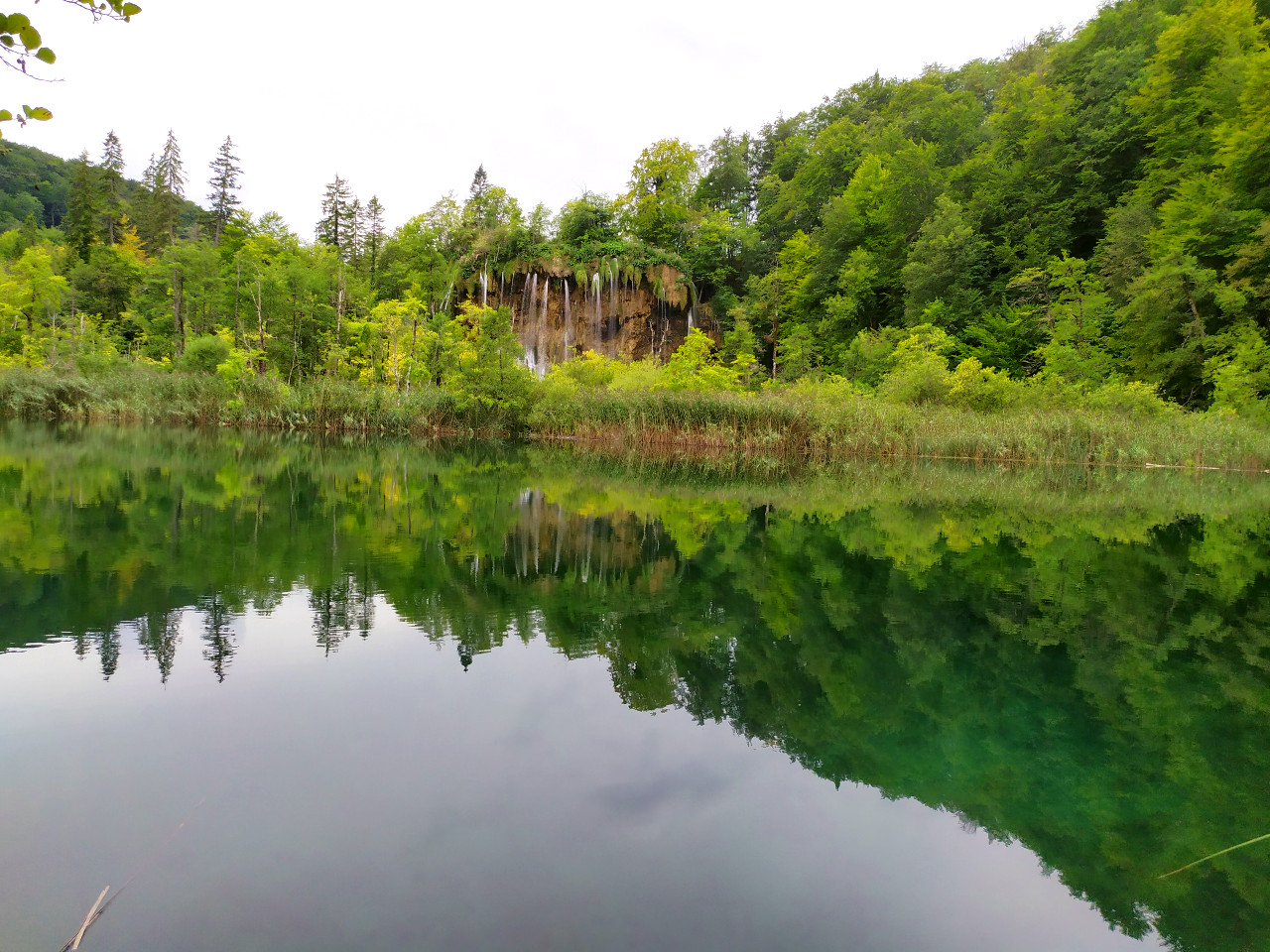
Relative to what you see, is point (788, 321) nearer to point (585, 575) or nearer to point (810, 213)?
point (810, 213)

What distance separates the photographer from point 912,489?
41.2 feet

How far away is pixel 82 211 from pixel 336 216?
726 inches

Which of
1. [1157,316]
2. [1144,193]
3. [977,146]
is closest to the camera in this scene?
[1157,316]

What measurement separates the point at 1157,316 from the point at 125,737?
29.4 m

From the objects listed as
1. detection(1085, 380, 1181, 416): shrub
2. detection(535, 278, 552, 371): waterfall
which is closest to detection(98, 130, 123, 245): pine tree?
detection(535, 278, 552, 371): waterfall

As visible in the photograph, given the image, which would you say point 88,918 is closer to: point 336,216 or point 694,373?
A: point 694,373

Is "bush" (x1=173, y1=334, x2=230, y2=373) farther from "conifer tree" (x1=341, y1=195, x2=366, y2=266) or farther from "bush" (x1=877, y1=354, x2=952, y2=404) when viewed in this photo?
"bush" (x1=877, y1=354, x2=952, y2=404)

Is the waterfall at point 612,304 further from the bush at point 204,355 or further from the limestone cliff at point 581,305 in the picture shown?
the bush at point 204,355

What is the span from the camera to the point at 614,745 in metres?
2.91

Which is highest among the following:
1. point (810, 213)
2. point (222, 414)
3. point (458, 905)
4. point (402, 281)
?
point (810, 213)

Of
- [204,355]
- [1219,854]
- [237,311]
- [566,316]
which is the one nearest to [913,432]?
[1219,854]

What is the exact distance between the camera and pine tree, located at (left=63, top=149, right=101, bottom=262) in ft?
156

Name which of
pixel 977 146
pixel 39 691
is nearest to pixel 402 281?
pixel 977 146

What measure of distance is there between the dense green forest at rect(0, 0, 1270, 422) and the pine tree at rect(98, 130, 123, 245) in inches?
211
